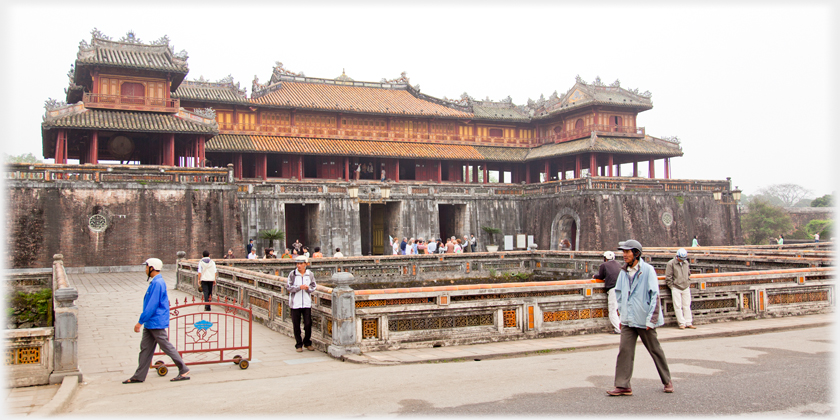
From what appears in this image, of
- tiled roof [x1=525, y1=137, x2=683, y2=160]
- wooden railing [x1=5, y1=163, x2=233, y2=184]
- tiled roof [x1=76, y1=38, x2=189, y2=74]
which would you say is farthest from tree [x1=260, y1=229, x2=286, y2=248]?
tiled roof [x1=525, y1=137, x2=683, y2=160]

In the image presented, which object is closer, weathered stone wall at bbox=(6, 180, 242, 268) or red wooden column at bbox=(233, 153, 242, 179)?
weathered stone wall at bbox=(6, 180, 242, 268)

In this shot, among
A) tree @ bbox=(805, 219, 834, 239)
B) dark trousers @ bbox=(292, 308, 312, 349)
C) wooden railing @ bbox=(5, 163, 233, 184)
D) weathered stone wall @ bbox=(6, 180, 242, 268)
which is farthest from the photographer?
tree @ bbox=(805, 219, 834, 239)

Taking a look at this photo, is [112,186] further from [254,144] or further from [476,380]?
[476,380]

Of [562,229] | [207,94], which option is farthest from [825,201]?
[207,94]

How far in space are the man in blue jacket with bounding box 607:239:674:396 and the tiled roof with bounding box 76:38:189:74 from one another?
1034 inches

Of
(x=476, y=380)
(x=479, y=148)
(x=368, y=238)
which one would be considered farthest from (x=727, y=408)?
(x=479, y=148)

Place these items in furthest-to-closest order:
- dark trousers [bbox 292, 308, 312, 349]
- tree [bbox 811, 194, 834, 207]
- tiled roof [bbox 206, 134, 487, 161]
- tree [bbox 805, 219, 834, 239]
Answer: tree [bbox 811, 194, 834, 207], tree [bbox 805, 219, 834, 239], tiled roof [bbox 206, 134, 487, 161], dark trousers [bbox 292, 308, 312, 349]

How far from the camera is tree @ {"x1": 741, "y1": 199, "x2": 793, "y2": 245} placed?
149 ft

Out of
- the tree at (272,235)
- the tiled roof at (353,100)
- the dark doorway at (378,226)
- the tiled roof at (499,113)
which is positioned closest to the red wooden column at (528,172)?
the tiled roof at (499,113)

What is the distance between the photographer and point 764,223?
4619 centimetres

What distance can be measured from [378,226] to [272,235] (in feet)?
24.3

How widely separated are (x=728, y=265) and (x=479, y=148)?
23411 mm

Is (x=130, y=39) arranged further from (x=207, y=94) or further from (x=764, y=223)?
(x=764, y=223)

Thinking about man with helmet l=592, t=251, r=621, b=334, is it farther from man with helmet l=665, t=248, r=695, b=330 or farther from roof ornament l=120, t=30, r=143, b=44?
roof ornament l=120, t=30, r=143, b=44
